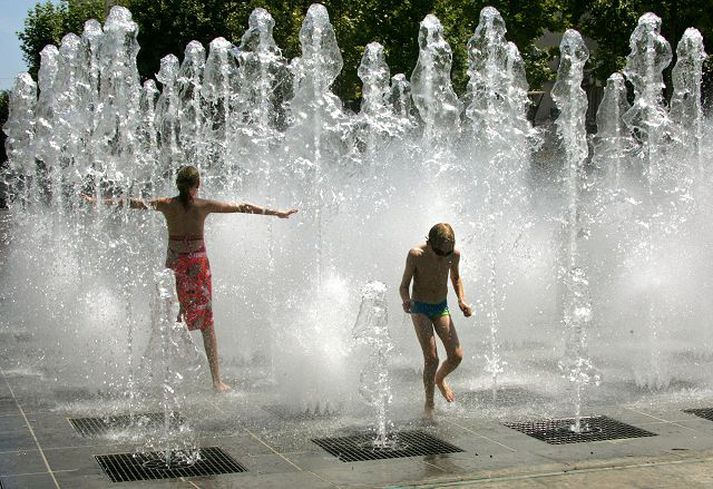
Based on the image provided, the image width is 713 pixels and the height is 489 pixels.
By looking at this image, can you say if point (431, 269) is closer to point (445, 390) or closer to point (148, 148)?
point (445, 390)

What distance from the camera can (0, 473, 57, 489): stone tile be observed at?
6039 millimetres

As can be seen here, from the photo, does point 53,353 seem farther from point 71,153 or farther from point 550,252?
point 71,153

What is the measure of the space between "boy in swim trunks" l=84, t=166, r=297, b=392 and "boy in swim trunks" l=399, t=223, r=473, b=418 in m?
1.29

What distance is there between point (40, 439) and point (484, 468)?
2.66 m

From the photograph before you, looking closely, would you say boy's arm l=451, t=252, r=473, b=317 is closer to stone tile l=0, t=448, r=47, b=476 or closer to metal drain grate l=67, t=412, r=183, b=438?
metal drain grate l=67, t=412, r=183, b=438

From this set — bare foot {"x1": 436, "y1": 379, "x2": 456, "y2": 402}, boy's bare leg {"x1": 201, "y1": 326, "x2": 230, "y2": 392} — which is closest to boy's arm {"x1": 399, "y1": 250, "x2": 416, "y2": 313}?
bare foot {"x1": 436, "y1": 379, "x2": 456, "y2": 402}

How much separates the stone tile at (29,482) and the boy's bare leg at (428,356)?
2699 millimetres

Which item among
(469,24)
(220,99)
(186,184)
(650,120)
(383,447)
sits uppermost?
(469,24)

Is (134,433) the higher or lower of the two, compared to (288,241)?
lower

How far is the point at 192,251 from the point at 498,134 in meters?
7.04

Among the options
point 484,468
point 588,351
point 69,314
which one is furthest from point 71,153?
point 484,468

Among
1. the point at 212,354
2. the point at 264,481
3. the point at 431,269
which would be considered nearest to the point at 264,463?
the point at 264,481

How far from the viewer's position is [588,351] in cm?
1063

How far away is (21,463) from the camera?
6504 mm
